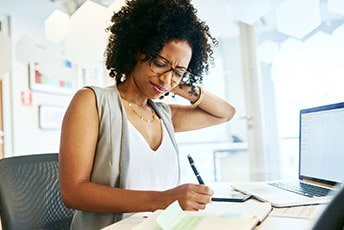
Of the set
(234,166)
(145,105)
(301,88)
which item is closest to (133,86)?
(145,105)

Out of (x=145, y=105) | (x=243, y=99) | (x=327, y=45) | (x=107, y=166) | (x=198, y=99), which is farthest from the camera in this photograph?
(x=243, y=99)

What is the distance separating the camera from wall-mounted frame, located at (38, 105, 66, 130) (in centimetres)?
343

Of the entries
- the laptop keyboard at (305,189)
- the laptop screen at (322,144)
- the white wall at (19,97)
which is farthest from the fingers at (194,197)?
the white wall at (19,97)

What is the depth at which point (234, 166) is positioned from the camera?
3.08m

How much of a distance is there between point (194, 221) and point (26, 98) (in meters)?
2.92

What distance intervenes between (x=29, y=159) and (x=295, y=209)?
0.83 metres

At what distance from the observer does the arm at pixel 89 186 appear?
835 millimetres

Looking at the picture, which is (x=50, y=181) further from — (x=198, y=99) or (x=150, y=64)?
(x=198, y=99)

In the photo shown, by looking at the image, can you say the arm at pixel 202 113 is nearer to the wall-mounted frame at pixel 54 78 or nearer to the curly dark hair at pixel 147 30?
the curly dark hair at pixel 147 30

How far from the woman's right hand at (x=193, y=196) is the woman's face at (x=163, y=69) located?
411 mm

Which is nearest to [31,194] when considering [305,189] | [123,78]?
[123,78]

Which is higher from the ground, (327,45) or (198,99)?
(327,45)

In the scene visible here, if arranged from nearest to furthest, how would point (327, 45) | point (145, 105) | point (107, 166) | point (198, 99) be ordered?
point (107, 166) → point (145, 105) → point (198, 99) → point (327, 45)

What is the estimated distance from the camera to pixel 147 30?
3.91 ft
